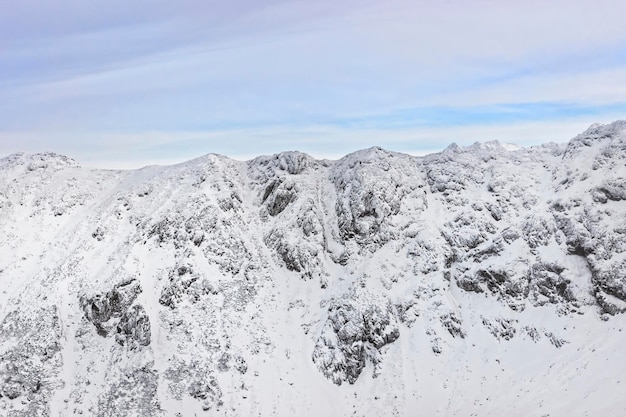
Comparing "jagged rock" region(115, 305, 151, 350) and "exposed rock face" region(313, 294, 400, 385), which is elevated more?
"jagged rock" region(115, 305, 151, 350)

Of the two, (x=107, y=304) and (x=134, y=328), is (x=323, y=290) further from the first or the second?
(x=107, y=304)

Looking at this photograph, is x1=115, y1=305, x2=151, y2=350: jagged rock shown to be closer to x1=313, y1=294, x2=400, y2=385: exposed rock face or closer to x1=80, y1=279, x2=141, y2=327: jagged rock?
x1=80, y1=279, x2=141, y2=327: jagged rock

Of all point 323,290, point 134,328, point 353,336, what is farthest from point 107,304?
point 353,336

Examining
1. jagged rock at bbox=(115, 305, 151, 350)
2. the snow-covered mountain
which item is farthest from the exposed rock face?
jagged rock at bbox=(115, 305, 151, 350)

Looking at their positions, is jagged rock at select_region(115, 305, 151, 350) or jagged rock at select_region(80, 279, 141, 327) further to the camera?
jagged rock at select_region(80, 279, 141, 327)

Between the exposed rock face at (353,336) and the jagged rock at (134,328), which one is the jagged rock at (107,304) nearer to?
the jagged rock at (134,328)

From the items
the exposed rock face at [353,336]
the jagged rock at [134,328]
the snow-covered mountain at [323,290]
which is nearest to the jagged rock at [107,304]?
the snow-covered mountain at [323,290]

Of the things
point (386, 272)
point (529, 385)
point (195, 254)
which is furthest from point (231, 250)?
point (529, 385)

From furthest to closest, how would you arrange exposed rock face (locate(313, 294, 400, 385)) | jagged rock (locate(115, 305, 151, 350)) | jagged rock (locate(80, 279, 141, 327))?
jagged rock (locate(80, 279, 141, 327)), exposed rock face (locate(313, 294, 400, 385)), jagged rock (locate(115, 305, 151, 350))

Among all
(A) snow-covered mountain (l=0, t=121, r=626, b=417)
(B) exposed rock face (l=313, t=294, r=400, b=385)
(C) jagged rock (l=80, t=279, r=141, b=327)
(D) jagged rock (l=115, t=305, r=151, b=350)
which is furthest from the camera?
(C) jagged rock (l=80, t=279, r=141, b=327)
